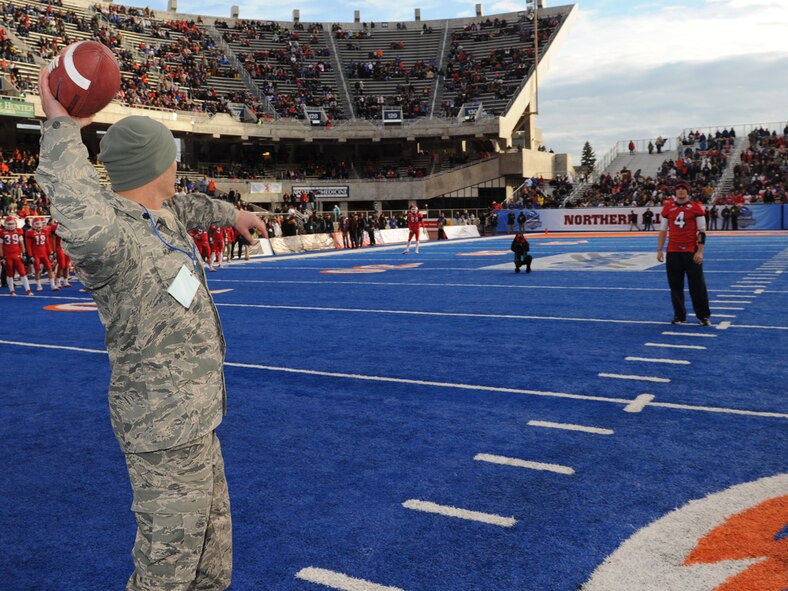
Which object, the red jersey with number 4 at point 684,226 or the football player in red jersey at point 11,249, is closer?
the red jersey with number 4 at point 684,226

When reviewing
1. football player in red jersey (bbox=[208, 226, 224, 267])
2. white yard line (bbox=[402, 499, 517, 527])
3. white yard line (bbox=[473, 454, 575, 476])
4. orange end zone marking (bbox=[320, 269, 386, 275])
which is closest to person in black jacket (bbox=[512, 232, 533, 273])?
orange end zone marking (bbox=[320, 269, 386, 275])

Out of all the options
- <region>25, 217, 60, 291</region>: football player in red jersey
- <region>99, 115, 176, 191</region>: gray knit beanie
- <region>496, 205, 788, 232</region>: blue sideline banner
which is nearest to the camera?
<region>99, 115, 176, 191</region>: gray knit beanie

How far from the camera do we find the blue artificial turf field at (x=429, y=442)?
3.38 m

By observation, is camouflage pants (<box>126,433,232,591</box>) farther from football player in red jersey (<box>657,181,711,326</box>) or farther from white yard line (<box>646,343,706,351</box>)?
football player in red jersey (<box>657,181,711,326</box>)

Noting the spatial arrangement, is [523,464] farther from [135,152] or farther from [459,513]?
[135,152]

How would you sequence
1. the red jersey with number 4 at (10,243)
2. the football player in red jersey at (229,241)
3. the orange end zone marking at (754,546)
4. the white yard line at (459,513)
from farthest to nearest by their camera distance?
the football player in red jersey at (229,241)
the red jersey with number 4 at (10,243)
the white yard line at (459,513)
the orange end zone marking at (754,546)

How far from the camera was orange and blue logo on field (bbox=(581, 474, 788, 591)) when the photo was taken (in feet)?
9.95

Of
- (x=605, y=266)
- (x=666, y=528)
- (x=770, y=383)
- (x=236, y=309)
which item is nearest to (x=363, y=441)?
(x=666, y=528)

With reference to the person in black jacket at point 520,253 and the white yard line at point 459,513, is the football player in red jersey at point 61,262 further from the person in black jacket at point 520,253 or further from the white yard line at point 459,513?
the white yard line at point 459,513

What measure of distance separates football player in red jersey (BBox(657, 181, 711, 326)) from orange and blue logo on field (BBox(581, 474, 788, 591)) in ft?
18.0

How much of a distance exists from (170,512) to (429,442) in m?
2.87

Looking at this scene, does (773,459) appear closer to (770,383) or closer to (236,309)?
(770,383)

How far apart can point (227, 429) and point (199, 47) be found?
5230 centimetres

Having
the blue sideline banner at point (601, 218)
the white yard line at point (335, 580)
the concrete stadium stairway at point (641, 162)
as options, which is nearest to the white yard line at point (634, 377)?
the white yard line at point (335, 580)
